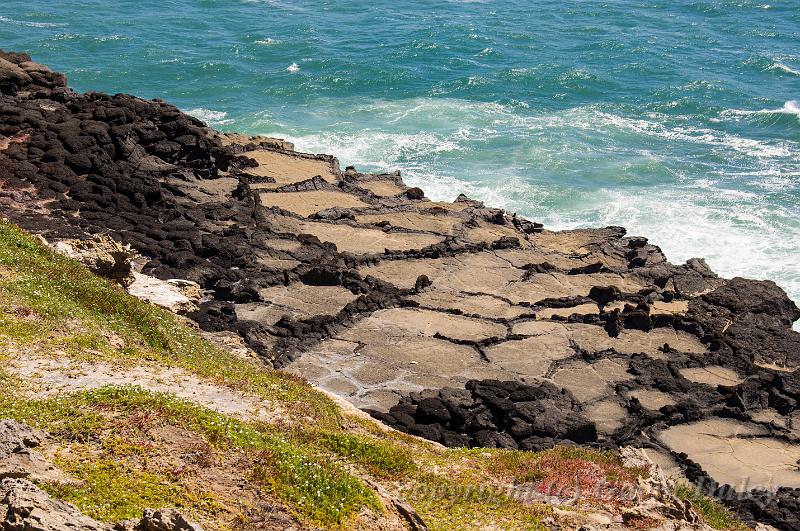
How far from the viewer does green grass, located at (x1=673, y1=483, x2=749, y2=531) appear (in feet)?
57.5

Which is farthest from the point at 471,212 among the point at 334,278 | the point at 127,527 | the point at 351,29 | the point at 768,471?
the point at 351,29

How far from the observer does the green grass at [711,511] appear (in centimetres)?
1754

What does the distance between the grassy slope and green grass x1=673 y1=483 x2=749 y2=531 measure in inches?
7.2

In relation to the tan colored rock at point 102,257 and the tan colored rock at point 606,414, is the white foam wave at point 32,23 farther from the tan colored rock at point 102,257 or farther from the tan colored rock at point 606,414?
the tan colored rock at point 606,414

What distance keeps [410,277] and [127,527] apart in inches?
820

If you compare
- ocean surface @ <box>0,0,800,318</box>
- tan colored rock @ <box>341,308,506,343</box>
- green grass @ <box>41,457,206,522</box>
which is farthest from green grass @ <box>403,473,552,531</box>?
ocean surface @ <box>0,0,800,318</box>

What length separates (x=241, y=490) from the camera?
41.8 feet

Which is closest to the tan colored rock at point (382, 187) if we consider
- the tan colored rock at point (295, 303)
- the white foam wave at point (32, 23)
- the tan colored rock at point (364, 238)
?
the tan colored rock at point (364, 238)

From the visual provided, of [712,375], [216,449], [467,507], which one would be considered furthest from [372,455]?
[712,375]

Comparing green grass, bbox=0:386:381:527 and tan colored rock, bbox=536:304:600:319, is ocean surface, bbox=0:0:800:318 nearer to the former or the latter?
tan colored rock, bbox=536:304:600:319

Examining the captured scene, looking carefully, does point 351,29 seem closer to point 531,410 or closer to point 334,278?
point 334,278

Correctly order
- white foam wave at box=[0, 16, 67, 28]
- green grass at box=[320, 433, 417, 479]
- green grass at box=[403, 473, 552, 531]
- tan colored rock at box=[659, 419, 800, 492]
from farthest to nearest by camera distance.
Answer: white foam wave at box=[0, 16, 67, 28] → tan colored rock at box=[659, 419, 800, 492] → green grass at box=[320, 433, 417, 479] → green grass at box=[403, 473, 552, 531]

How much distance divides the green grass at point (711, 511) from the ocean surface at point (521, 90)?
20.4 metres

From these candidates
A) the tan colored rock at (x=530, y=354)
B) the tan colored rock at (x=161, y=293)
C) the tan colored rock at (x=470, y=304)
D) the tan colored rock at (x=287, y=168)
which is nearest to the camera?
the tan colored rock at (x=161, y=293)
